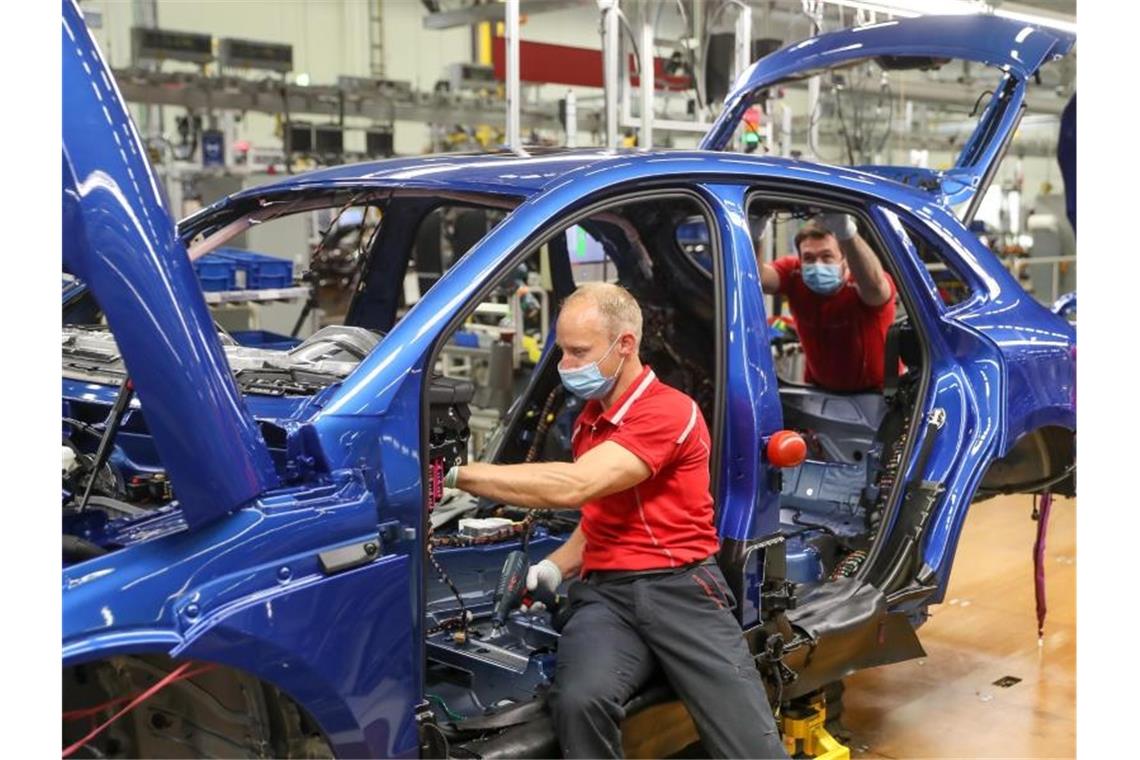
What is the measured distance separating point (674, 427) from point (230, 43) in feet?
29.6

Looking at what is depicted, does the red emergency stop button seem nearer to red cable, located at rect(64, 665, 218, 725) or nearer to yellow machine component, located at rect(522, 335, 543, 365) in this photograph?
red cable, located at rect(64, 665, 218, 725)

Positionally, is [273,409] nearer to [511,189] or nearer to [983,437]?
[511,189]

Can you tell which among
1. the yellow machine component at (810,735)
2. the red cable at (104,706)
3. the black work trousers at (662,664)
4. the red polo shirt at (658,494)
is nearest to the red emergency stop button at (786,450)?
the red polo shirt at (658,494)

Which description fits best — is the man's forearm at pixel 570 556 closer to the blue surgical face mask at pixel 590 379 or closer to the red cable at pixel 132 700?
the blue surgical face mask at pixel 590 379

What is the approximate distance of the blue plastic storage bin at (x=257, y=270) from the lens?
7340 mm

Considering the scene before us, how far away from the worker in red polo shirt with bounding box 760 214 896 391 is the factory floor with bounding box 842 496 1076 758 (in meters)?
1.12

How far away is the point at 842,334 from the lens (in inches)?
188

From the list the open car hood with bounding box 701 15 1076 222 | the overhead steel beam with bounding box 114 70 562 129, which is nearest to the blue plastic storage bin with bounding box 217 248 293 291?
the overhead steel beam with bounding box 114 70 562 129

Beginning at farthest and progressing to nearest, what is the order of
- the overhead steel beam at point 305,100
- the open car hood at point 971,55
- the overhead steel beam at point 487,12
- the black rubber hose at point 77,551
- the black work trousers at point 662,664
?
Answer: the overhead steel beam at point 487,12 < the overhead steel beam at point 305,100 < the open car hood at point 971,55 < the black work trousers at point 662,664 < the black rubber hose at point 77,551

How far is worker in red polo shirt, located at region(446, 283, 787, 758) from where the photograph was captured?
2.74 meters

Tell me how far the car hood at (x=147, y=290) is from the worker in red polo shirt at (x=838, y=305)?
2.71 metres

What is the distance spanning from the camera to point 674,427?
2.90 meters
